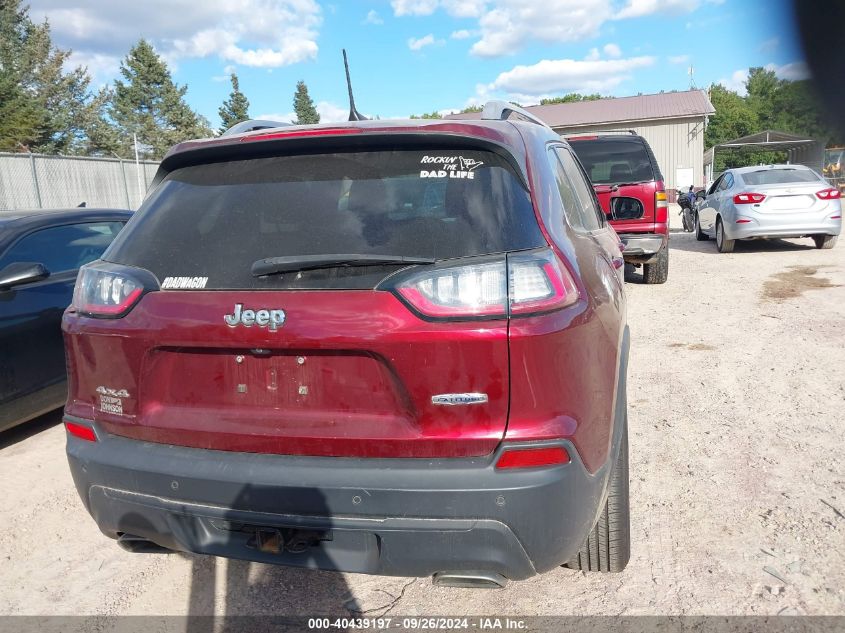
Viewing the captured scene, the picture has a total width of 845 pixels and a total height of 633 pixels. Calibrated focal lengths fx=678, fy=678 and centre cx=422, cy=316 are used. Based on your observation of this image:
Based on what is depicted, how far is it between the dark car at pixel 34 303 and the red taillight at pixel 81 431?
7.33 ft

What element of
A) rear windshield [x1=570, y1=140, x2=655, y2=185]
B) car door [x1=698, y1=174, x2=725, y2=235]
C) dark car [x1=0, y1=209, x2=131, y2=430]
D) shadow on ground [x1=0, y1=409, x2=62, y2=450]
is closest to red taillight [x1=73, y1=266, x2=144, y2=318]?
dark car [x1=0, y1=209, x2=131, y2=430]

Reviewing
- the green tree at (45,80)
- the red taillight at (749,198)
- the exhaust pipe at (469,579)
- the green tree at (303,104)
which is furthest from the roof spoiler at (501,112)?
the green tree at (303,104)

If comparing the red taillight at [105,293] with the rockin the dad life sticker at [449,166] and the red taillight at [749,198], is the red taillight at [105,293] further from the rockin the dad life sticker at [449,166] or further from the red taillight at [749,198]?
the red taillight at [749,198]

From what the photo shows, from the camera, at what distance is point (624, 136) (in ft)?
31.8

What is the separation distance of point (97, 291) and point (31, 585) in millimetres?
1471

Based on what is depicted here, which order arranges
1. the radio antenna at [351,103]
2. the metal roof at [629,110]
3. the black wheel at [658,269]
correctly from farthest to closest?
the metal roof at [629,110] → the black wheel at [658,269] → the radio antenna at [351,103]

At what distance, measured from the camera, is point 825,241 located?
1241 centimetres

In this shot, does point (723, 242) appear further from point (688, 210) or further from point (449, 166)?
point (449, 166)

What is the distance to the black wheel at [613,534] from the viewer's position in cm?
260

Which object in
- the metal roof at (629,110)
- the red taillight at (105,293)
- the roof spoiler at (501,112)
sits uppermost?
the metal roof at (629,110)

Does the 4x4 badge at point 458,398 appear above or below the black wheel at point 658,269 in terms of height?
above

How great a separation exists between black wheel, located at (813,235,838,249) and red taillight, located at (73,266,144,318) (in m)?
12.8

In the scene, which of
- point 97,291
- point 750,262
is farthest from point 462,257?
point 750,262

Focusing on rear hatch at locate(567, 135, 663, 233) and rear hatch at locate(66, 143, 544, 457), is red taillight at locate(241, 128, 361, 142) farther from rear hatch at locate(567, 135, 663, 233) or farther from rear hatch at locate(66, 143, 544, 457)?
rear hatch at locate(567, 135, 663, 233)
